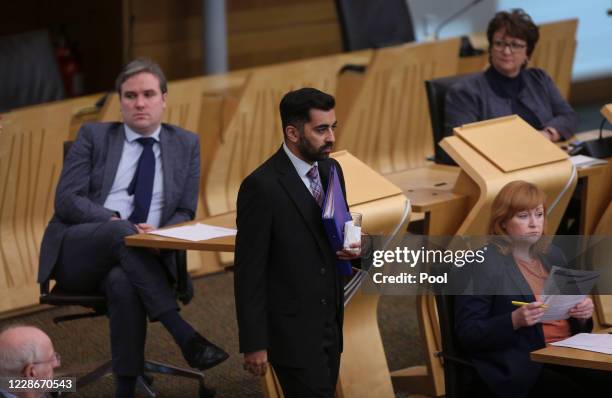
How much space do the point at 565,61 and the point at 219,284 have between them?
3.18 m

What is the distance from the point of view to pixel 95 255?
4.98 metres

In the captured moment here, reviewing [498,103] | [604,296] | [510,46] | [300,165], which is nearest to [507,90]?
[498,103]

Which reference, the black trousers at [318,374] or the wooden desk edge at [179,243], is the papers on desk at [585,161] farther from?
the black trousers at [318,374]

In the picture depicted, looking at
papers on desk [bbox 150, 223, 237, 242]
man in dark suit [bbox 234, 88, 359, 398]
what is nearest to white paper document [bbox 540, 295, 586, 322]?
man in dark suit [bbox 234, 88, 359, 398]

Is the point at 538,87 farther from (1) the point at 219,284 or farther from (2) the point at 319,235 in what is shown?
(2) the point at 319,235

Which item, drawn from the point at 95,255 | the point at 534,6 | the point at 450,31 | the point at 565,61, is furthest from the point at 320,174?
the point at 534,6

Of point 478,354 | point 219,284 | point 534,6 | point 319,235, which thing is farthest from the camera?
point 534,6

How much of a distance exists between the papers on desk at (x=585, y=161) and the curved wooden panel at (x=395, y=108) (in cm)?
226

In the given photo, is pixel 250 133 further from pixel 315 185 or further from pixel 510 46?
pixel 315 185

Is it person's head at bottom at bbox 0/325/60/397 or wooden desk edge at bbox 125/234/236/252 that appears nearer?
person's head at bottom at bbox 0/325/60/397

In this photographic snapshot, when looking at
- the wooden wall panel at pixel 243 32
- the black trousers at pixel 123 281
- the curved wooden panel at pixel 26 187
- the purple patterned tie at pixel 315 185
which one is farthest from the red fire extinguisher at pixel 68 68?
the purple patterned tie at pixel 315 185

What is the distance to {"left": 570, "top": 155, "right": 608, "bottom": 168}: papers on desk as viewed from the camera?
5602 millimetres

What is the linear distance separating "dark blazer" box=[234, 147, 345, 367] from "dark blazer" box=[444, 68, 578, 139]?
2.33m

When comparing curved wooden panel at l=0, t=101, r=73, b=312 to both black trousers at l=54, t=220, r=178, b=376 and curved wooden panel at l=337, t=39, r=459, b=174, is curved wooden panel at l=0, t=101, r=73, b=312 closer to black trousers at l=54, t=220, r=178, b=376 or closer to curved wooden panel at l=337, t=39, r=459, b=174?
black trousers at l=54, t=220, r=178, b=376
